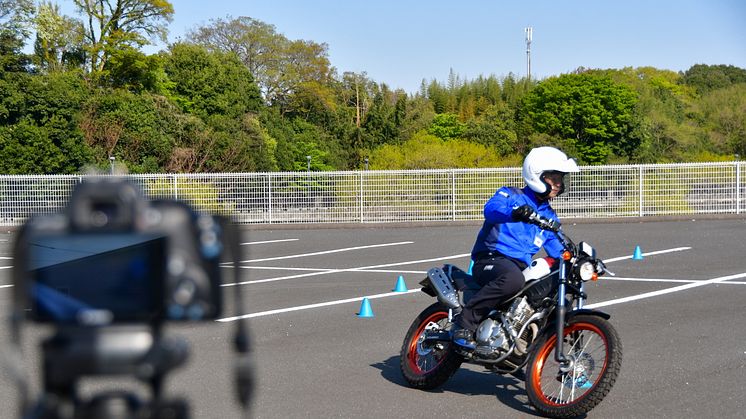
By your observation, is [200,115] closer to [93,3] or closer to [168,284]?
[93,3]

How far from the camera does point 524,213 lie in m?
5.80

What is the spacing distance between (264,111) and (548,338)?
219 feet

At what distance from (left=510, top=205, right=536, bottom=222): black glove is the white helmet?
55 cm

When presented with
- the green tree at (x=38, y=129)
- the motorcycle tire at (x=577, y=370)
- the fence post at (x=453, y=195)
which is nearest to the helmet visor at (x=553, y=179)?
the motorcycle tire at (x=577, y=370)

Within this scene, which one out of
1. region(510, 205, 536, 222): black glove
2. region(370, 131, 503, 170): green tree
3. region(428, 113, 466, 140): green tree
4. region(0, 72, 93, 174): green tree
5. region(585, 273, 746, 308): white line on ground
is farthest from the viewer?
region(428, 113, 466, 140): green tree

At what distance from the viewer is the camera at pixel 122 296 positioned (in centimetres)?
146

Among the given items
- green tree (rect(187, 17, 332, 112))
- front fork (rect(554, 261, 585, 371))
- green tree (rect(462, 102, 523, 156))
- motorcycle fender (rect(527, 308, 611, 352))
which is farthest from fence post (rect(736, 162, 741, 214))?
green tree (rect(187, 17, 332, 112))

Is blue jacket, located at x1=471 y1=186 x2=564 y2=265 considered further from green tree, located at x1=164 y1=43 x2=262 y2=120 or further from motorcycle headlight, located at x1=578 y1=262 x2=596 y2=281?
green tree, located at x1=164 y1=43 x2=262 y2=120

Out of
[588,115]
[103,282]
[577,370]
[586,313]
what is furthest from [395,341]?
[588,115]

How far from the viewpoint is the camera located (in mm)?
1461

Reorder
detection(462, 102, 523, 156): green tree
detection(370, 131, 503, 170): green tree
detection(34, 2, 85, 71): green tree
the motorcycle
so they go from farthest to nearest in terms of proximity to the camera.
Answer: detection(462, 102, 523, 156): green tree → detection(34, 2, 85, 71): green tree → detection(370, 131, 503, 170): green tree → the motorcycle

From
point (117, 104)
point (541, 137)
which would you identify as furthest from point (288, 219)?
point (541, 137)

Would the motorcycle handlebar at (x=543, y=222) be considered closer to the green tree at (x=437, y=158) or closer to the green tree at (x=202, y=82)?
the green tree at (x=437, y=158)

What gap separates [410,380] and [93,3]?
5292 centimetres
